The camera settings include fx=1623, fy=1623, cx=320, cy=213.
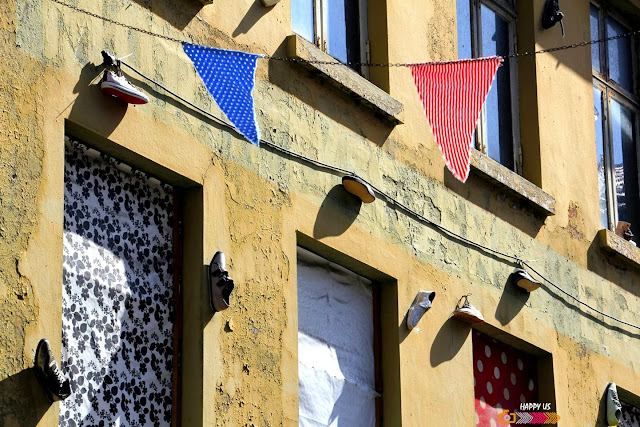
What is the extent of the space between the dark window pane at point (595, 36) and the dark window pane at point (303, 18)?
452cm

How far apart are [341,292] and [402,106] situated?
5.00 ft

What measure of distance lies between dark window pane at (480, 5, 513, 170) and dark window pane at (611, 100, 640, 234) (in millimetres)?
1929

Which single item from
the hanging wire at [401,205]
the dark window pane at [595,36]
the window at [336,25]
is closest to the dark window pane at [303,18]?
the window at [336,25]

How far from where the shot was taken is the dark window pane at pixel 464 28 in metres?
13.1

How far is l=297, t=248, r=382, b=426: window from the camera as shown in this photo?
34.4ft

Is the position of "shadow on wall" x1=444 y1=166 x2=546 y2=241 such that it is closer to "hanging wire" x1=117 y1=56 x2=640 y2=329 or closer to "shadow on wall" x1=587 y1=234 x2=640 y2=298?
"hanging wire" x1=117 y1=56 x2=640 y2=329

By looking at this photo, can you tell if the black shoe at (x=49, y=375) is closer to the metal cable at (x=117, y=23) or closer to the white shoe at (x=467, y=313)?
the metal cable at (x=117, y=23)

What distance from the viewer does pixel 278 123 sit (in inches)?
411

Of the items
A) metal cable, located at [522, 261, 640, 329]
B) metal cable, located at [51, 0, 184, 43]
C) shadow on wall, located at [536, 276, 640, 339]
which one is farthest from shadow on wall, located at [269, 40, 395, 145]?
shadow on wall, located at [536, 276, 640, 339]

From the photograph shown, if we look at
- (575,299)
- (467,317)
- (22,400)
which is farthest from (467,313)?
(22,400)

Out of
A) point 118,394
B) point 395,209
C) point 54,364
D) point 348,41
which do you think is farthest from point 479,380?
point 54,364

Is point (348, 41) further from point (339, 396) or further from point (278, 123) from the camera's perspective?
point (339, 396)

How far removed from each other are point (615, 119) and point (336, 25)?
462 cm

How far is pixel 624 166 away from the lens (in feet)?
50.5
